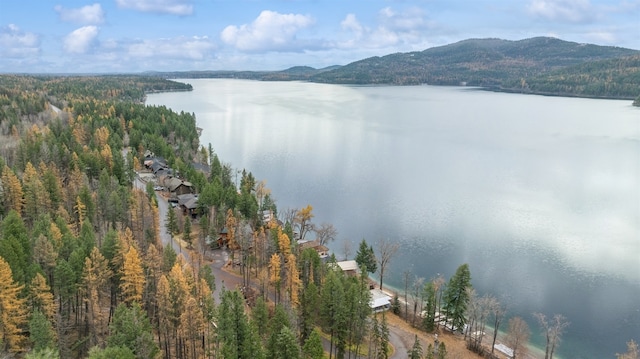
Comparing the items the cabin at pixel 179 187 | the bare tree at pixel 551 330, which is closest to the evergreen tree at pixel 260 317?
the bare tree at pixel 551 330

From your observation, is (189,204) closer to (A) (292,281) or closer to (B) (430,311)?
(A) (292,281)

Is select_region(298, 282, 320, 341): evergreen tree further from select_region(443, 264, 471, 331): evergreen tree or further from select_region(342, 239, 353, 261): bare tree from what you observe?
select_region(342, 239, 353, 261): bare tree

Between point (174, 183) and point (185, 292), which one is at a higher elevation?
point (174, 183)

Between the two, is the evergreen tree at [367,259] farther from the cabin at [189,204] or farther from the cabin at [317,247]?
the cabin at [189,204]

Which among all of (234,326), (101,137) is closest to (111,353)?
(234,326)

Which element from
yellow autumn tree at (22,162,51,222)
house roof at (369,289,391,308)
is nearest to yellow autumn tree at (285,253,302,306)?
house roof at (369,289,391,308)
